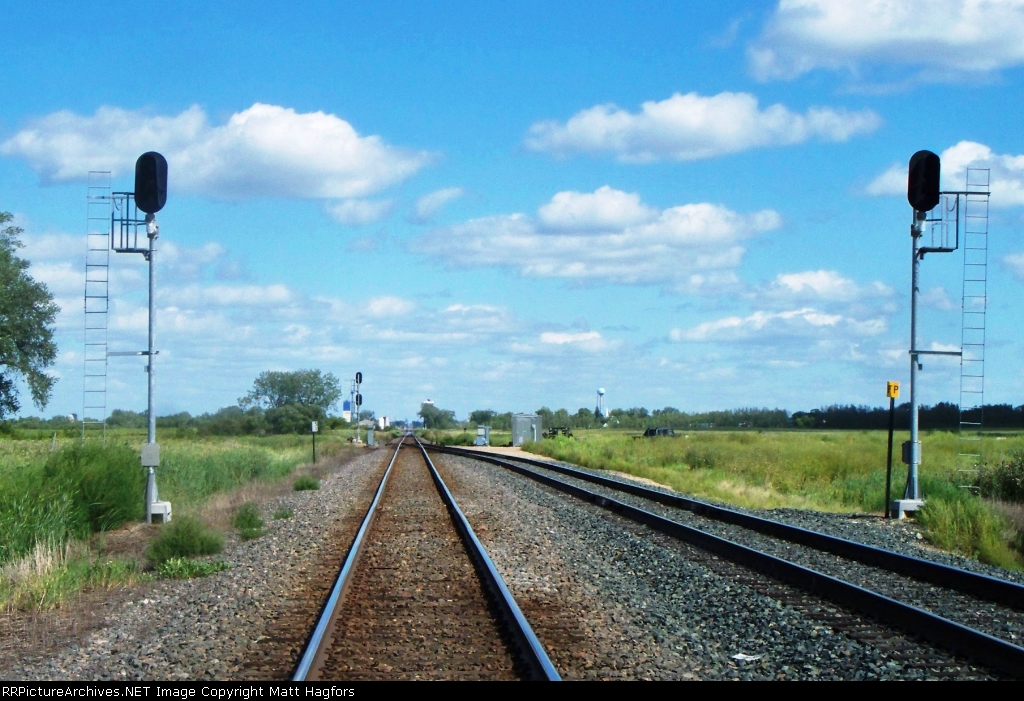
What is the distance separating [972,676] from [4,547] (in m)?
12.1

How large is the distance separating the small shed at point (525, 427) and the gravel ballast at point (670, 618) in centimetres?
5813

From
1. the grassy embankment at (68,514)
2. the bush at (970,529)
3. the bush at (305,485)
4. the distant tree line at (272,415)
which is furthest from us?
the distant tree line at (272,415)

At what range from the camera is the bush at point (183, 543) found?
559 inches

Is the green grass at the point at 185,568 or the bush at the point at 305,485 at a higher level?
the green grass at the point at 185,568

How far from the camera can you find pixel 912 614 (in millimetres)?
9828

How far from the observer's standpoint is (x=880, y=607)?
10.4m

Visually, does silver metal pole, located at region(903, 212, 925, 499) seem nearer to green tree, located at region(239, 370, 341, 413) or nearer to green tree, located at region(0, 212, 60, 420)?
green tree, located at region(0, 212, 60, 420)

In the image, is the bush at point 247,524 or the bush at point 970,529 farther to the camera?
the bush at point 247,524

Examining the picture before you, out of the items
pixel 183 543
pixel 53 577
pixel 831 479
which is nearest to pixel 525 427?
pixel 831 479

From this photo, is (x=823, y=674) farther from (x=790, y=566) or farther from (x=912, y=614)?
(x=790, y=566)

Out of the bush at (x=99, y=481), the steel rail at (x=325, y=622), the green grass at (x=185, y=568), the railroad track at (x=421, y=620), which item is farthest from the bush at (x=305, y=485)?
the green grass at (x=185, y=568)

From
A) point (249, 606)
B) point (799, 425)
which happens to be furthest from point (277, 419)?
point (249, 606)

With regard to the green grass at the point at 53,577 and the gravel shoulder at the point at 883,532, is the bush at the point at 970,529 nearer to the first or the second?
the gravel shoulder at the point at 883,532

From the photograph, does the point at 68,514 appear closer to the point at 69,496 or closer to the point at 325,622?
the point at 69,496
